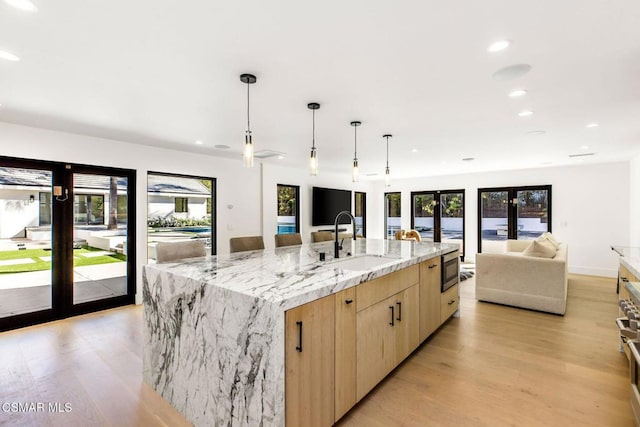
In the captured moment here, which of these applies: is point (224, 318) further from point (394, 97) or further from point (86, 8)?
point (394, 97)

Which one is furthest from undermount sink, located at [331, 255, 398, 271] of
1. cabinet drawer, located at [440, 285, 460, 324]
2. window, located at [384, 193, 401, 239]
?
window, located at [384, 193, 401, 239]

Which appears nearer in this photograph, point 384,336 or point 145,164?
point 384,336

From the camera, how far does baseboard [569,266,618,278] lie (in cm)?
643

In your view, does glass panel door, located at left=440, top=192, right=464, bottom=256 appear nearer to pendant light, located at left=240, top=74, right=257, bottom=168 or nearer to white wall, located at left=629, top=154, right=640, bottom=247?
white wall, located at left=629, top=154, right=640, bottom=247

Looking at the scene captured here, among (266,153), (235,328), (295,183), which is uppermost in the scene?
(266,153)

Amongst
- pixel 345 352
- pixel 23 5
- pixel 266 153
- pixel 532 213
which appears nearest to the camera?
pixel 23 5

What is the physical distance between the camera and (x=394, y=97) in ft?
9.39

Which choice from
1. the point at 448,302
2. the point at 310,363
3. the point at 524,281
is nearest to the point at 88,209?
the point at 310,363

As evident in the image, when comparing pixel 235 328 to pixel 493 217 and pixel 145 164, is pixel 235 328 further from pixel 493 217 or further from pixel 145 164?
pixel 493 217

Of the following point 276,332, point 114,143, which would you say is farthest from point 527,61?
point 114,143

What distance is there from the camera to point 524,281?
4.24 metres

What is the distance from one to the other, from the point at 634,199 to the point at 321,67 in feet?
22.7

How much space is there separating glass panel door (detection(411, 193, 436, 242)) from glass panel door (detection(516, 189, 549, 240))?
83.8 inches

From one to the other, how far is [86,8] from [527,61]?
107 inches
